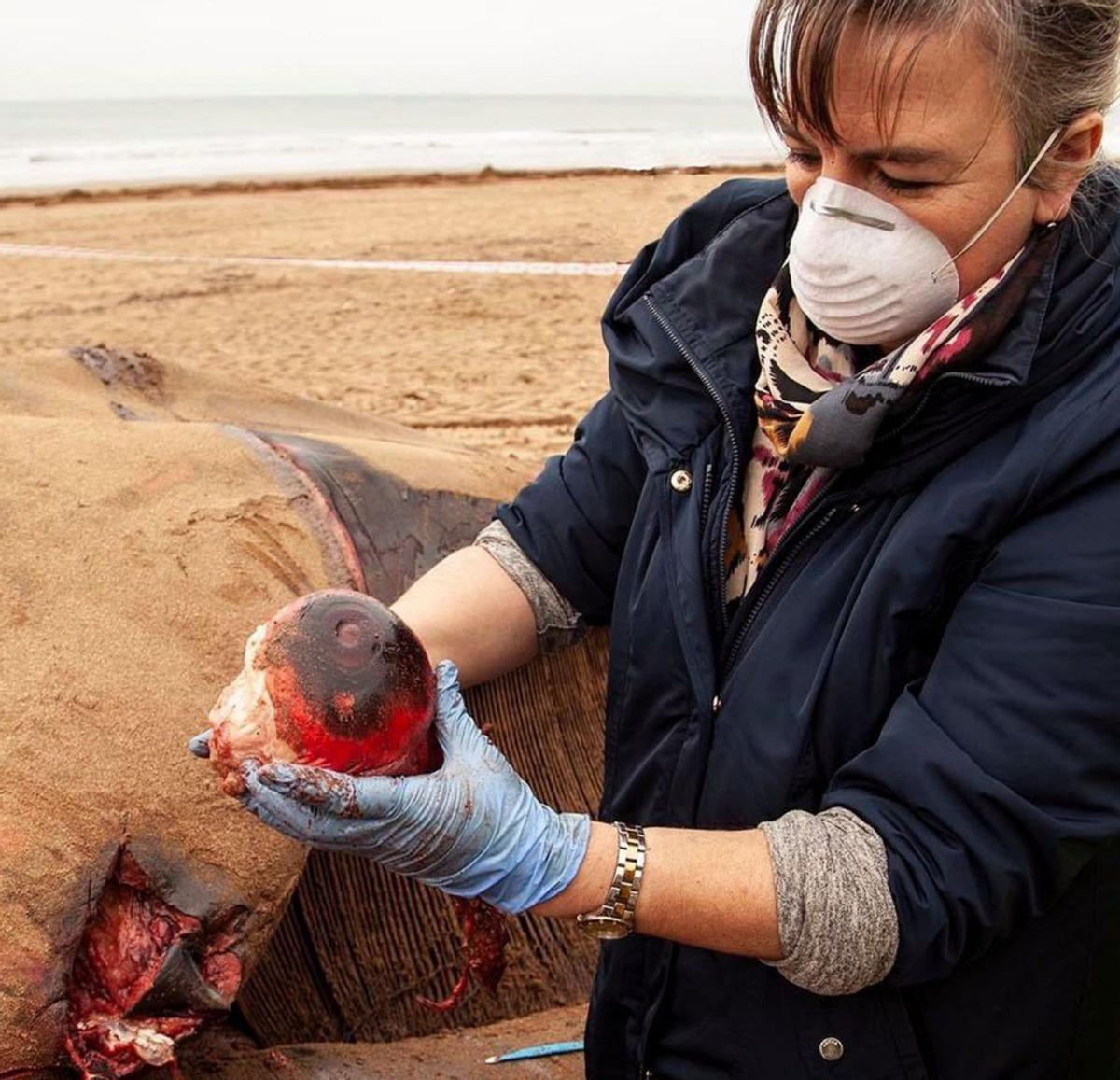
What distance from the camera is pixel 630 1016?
1.81m

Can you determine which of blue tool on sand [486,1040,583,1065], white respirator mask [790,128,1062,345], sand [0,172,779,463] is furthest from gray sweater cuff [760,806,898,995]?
sand [0,172,779,463]

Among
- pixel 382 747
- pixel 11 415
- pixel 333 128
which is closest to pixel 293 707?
pixel 382 747

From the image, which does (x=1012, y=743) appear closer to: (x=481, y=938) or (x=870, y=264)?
(x=870, y=264)

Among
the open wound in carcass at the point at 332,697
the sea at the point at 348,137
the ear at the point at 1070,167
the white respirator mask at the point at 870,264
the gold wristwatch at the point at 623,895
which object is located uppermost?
the ear at the point at 1070,167

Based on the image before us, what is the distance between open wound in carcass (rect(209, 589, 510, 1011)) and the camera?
1463mm

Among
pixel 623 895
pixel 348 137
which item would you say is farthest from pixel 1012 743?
pixel 348 137

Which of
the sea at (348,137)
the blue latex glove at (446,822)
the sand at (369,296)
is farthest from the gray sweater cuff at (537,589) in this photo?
the sea at (348,137)

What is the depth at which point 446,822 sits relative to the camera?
1431 mm

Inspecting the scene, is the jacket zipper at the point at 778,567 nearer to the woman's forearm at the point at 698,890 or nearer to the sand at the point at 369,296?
the woman's forearm at the point at 698,890

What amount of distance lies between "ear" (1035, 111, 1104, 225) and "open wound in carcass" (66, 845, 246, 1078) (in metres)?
1.30

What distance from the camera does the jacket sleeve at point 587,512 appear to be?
6.17 ft

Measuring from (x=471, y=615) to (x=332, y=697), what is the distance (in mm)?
432

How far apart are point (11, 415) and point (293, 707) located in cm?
132

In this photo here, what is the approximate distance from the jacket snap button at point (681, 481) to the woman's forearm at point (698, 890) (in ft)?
1.38
